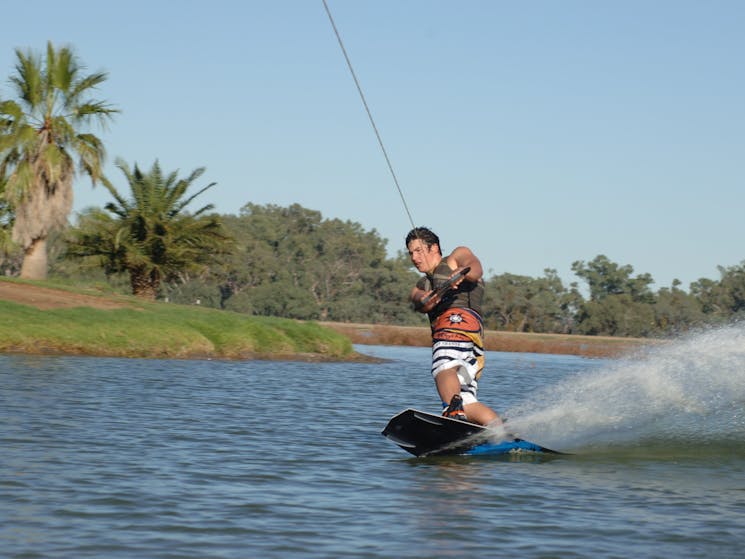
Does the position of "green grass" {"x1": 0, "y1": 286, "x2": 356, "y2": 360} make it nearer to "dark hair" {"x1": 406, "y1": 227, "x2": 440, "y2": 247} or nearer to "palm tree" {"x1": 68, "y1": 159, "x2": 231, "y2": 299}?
"palm tree" {"x1": 68, "y1": 159, "x2": 231, "y2": 299}

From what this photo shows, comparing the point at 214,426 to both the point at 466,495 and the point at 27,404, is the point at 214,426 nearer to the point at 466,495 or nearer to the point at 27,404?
the point at 27,404

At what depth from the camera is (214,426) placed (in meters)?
12.3

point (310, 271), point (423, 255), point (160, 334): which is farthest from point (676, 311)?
point (423, 255)

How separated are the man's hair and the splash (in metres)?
2.79

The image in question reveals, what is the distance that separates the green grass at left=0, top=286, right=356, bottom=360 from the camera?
24.7m

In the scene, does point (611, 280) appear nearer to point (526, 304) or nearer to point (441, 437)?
point (526, 304)

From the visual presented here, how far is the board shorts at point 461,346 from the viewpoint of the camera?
9812 mm

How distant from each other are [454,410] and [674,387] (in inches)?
191

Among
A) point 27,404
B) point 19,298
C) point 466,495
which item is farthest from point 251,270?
point 466,495

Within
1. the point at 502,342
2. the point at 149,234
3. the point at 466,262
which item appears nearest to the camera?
the point at 466,262

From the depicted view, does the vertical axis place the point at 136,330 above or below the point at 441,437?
above

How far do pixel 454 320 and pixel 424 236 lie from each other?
85 cm

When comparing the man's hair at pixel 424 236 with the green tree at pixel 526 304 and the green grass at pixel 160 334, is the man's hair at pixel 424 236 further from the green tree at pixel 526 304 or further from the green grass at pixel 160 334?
the green tree at pixel 526 304

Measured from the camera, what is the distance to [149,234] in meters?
36.7
